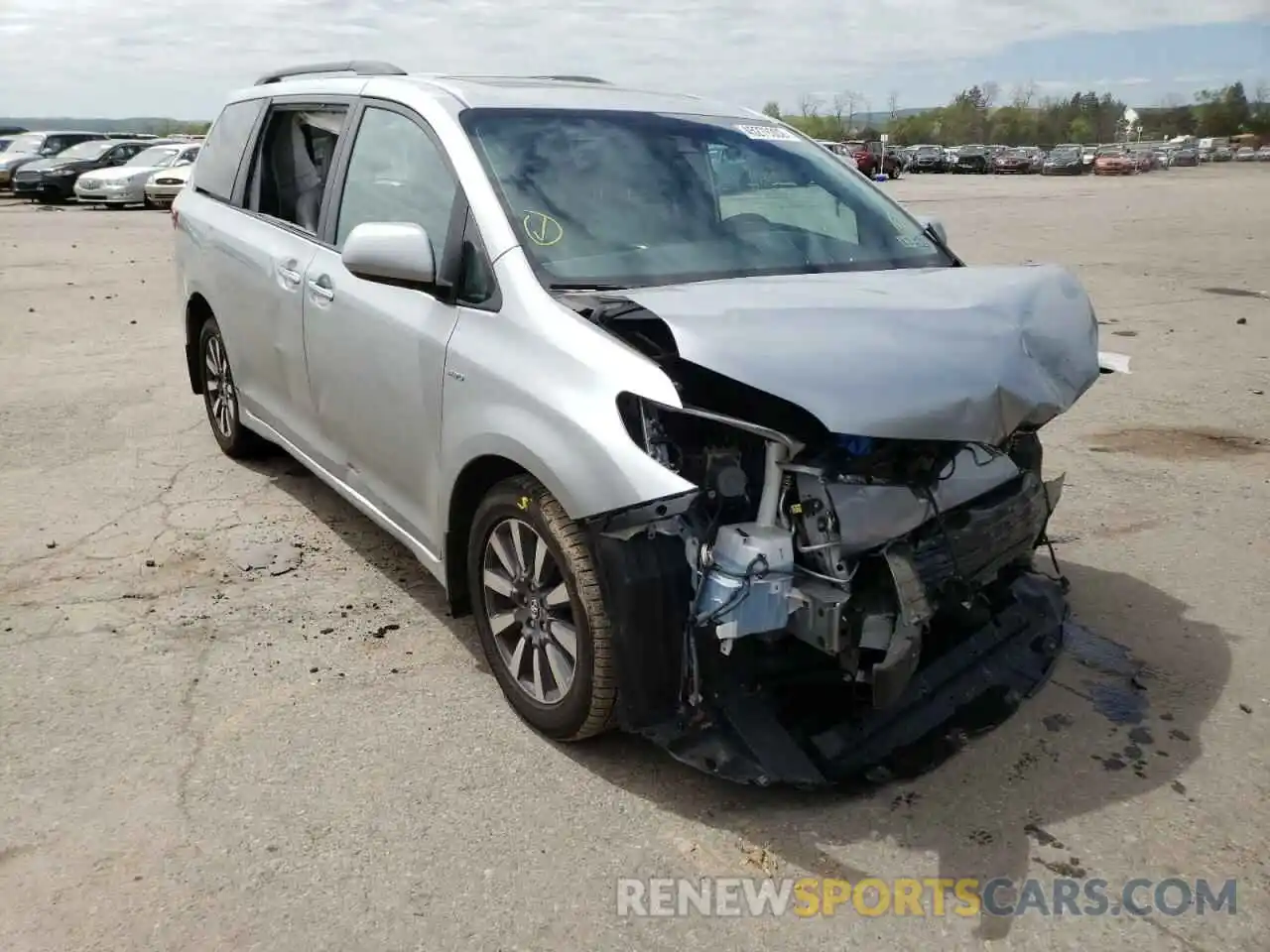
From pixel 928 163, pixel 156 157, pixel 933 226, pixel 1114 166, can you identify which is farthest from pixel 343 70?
pixel 1114 166

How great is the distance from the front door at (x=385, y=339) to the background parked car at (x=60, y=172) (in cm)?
2612

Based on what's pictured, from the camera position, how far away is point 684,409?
276 centimetres

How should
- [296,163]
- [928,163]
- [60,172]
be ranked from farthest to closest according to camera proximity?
1. [928,163]
2. [60,172]
3. [296,163]

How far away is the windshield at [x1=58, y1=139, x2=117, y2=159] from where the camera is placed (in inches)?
1095

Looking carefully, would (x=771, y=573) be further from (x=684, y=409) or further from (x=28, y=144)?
(x=28, y=144)

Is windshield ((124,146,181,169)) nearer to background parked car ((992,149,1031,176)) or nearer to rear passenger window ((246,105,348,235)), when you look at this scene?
rear passenger window ((246,105,348,235))

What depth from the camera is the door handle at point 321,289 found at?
13.6 ft

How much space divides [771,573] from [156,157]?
2823 centimetres

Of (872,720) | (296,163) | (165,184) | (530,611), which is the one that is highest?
(165,184)

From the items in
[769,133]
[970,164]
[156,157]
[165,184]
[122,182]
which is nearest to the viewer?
[769,133]

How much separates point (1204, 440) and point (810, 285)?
4.30 meters

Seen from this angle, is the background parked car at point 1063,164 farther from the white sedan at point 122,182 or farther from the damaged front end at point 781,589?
the damaged front end at point 781,589

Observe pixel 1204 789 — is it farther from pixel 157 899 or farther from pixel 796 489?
pixel 157 899

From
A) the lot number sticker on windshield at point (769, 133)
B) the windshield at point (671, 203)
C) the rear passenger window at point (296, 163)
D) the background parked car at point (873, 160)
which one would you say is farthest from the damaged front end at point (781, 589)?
the background parked car at point (873, 160)
